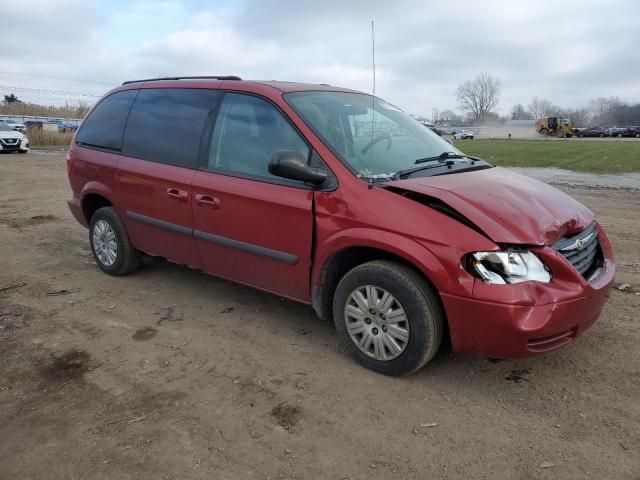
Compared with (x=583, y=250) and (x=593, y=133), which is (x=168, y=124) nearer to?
(x=583, y=250)

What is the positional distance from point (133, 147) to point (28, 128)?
29.0 meters

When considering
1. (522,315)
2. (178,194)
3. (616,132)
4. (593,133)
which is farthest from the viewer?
(593,133)

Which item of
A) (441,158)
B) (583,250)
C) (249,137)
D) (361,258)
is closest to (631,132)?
(441,158)

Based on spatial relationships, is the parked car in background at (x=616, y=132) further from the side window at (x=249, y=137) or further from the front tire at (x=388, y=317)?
the front tire at (x=388, y=317)

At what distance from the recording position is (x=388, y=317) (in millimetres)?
3254

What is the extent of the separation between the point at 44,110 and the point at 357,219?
4158 cm

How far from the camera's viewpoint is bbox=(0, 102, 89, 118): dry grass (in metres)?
38.1

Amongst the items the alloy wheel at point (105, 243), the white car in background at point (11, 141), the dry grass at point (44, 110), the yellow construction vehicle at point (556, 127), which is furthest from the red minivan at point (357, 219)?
the yellow construction vehicle at point (556, 127)

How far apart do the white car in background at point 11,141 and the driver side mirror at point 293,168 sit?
23406 millimetres

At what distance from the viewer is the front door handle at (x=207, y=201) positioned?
4043mm

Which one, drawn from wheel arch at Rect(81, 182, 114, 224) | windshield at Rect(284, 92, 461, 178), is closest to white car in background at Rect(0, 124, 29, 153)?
wheel arch at Rect(81, 182, 114, 224)

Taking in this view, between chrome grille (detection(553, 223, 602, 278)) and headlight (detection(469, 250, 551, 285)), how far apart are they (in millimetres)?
235

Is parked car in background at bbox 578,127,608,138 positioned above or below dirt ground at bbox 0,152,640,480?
above

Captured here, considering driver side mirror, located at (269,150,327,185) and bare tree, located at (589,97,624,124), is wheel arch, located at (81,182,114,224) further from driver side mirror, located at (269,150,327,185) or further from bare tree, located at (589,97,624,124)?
bare tree, located at (589,97,624,124)
